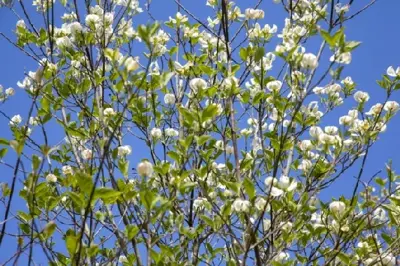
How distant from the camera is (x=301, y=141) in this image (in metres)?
2.54

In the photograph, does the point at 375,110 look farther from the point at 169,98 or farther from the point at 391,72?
the point at 169,98

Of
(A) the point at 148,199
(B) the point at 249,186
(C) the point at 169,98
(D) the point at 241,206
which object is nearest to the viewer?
(A) the point at 148,199

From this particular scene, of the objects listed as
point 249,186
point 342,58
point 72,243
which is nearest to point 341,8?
point 342,58

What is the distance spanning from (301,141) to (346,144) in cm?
28

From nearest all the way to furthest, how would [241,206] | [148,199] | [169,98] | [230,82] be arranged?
1. [148,199]
2. [241,206]
3. [230,82]
4. [169,98]

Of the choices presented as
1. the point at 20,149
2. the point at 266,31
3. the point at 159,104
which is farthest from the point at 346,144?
the point at 20,149

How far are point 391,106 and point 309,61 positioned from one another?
0.68m

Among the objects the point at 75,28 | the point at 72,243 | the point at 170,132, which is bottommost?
the point at 72,243

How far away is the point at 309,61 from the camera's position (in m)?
1.89

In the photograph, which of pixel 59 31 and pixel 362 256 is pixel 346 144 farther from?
pixel 59 31

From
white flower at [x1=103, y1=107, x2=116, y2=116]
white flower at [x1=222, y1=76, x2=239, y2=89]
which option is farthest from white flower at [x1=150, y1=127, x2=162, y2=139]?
white flower at [x1=222, y1=76, x2=239, y2=89]

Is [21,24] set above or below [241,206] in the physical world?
above

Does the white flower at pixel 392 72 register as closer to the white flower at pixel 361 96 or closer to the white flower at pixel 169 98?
the white flower at pixel 361 96

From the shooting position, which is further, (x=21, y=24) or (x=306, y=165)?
(x=21, y=24)
